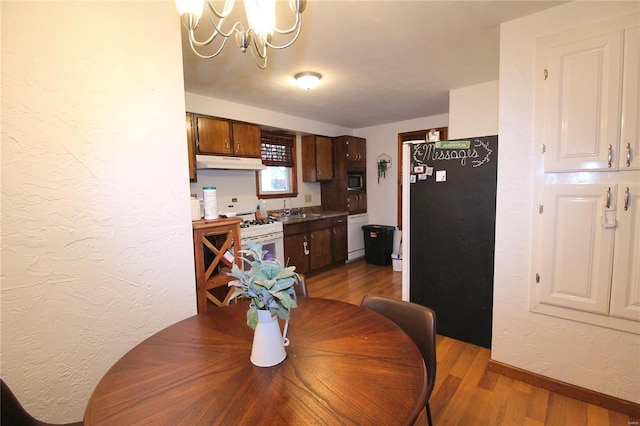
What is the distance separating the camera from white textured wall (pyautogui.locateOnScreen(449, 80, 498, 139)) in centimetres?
316

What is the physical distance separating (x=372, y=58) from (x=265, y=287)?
227 cm

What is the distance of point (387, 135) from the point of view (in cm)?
518

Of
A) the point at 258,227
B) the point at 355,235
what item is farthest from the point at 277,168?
the point at 355,235

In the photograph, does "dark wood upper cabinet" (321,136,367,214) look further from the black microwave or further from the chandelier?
the chandelier

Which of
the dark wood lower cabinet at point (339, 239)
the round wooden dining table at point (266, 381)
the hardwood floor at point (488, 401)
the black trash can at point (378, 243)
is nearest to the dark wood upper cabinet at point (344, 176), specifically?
the dark wood lower cabinet at point (339, 239)

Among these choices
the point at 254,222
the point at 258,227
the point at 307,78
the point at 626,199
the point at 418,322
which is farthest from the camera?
the point at 254,222

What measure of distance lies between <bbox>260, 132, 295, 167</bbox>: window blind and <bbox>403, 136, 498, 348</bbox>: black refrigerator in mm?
2455

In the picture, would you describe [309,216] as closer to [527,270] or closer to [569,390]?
[527,270]

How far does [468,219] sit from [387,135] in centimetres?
314

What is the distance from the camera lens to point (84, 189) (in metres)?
1.32

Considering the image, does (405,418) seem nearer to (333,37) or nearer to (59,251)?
(59,251)

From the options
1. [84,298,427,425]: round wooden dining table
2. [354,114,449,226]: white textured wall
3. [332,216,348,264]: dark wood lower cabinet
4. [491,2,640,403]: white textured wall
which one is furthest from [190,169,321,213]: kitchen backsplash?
[491,2,640,403]: white textured wall

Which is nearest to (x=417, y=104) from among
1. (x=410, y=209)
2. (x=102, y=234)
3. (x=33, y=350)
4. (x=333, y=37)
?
(x=410, y=209)

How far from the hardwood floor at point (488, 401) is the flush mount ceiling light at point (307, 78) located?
2.68 m
